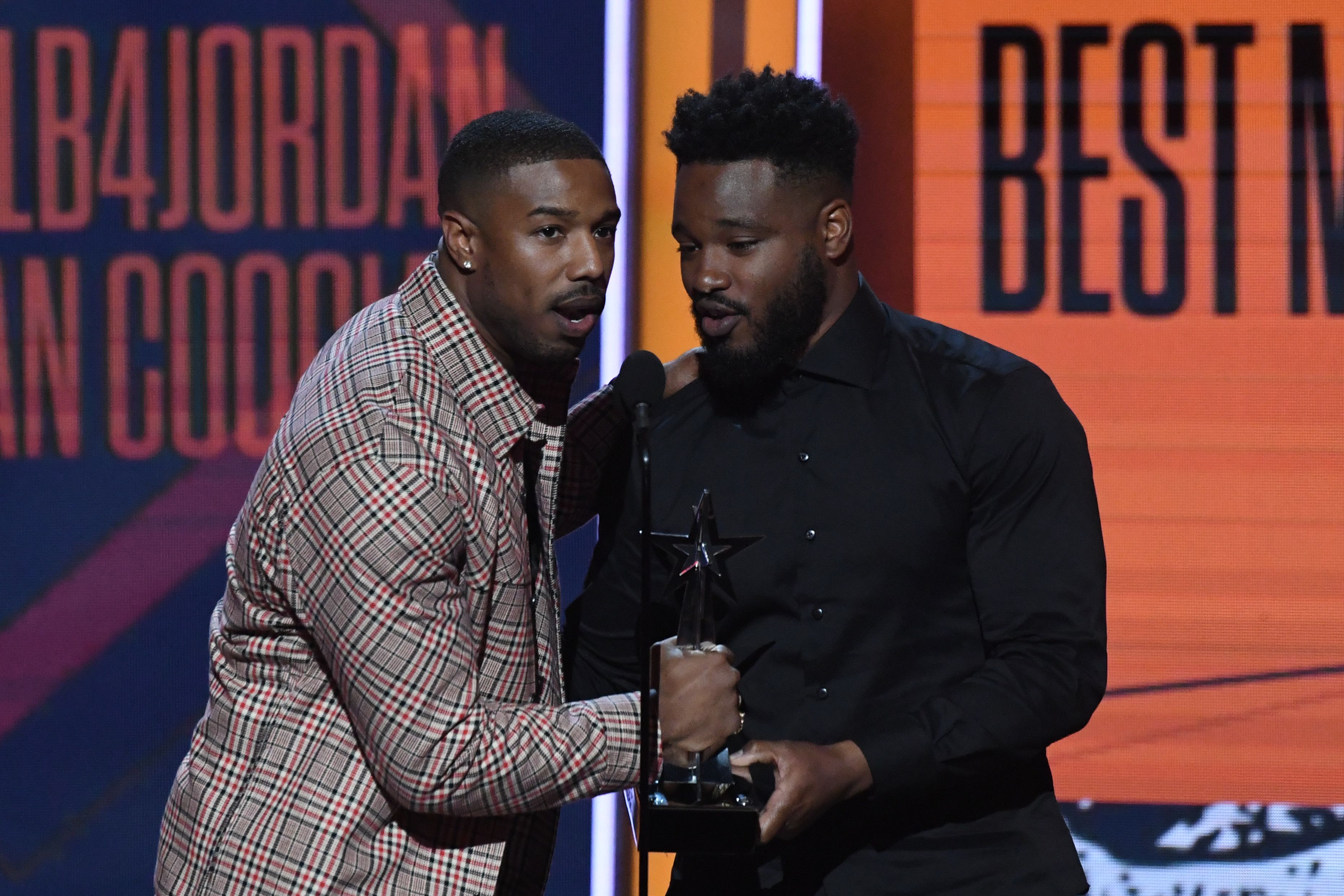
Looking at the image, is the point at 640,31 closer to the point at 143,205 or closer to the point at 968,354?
the point at 143,205

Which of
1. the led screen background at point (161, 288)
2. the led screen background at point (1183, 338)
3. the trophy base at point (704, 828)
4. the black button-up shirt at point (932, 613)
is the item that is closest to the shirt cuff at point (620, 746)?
the trophy base at point (704, 828)

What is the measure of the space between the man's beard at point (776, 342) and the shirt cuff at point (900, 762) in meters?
0.60

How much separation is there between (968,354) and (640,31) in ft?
6.31

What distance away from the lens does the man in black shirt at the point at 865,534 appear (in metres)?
2.02

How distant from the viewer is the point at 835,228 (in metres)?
2.24

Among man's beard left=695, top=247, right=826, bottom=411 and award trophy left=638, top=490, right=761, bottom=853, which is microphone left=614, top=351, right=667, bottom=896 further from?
man's beard left=695, top=247, right=826, bottom=411

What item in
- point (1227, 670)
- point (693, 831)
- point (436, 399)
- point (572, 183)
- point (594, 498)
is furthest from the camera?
point (1227, 670)

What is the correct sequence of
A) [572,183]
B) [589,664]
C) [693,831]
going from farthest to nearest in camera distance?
[589,664] → [572,183] → [693,831]

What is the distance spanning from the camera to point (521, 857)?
211cm

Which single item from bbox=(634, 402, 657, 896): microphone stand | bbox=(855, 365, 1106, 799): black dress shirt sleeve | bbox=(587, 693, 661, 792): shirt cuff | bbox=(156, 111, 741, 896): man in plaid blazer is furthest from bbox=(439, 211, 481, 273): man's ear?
bbox=(855, 365, 1106, 799): black dress shirt sleeve

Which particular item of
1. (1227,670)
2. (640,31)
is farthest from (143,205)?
(1227,670)

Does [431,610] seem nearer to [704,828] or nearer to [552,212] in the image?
[704,828]

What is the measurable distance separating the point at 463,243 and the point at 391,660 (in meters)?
0.70

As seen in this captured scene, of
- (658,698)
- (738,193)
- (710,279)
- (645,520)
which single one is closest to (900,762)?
(658,698)
